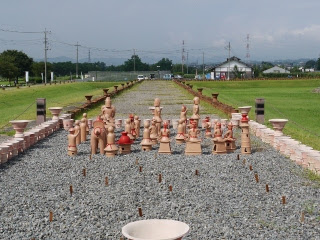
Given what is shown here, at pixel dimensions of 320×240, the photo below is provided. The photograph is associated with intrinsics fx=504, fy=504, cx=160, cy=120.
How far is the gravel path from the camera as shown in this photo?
674cm

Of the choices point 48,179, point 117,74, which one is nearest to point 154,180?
point 48,179

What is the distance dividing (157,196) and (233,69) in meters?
98.5

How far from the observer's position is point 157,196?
834 centimetres

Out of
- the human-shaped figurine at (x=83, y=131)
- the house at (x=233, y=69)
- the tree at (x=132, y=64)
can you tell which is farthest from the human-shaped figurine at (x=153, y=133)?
the tree at (x=132, y=64)

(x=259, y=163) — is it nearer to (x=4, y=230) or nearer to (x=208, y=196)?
(x=208, y=196)

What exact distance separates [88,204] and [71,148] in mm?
4321

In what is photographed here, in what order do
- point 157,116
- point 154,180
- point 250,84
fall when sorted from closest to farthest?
point 154,180 → point 157,116 → point 250,84

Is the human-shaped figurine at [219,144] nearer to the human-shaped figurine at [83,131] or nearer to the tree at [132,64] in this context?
the human-shaped figurine at [83,131]

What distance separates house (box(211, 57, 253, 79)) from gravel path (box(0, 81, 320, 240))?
302 feet

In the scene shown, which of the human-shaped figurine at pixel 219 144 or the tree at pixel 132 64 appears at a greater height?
the tree at pixel 132 64

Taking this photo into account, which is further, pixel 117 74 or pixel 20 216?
pixel 117 74

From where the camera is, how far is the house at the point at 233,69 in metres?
103

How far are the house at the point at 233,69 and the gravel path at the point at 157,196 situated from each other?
9216 cm

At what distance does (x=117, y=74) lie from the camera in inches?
4028
